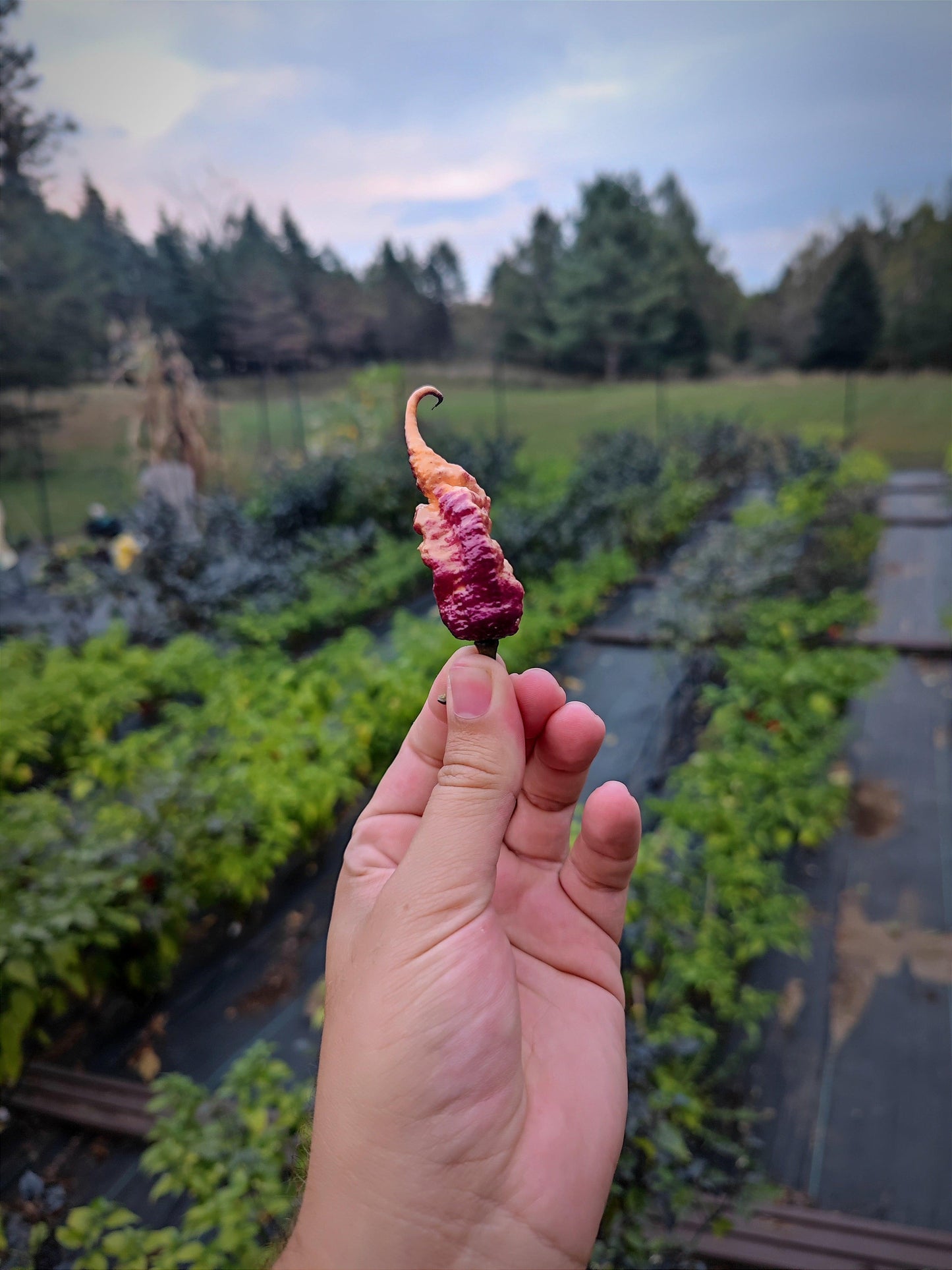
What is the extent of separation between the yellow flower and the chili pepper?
257 inches

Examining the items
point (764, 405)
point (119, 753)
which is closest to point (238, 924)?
point (119, 753)

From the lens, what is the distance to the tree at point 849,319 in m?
9.68

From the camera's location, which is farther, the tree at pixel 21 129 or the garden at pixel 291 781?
the tree at pixel 21 129

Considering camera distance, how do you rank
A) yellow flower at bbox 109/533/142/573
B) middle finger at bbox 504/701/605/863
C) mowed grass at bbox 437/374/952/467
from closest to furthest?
1. middle finger at bbox 504/701/605/863
2. yellow flower at bbox 109/533/142/573
3. mowed grass at bbox 437/374/952/467

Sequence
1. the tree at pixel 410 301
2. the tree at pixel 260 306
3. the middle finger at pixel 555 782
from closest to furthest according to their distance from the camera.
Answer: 1. the middle finger at pixel 555 782
2. the tree at pixel 260 306
3. the tree at pixel 410 301

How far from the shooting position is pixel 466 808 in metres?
1.05

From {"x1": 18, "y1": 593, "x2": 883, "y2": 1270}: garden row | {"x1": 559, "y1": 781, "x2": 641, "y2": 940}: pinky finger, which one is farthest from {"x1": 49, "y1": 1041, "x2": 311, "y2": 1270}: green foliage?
{"x1": 559, "y1": 781, "x2": 641, "y2": 940}: pinky finger

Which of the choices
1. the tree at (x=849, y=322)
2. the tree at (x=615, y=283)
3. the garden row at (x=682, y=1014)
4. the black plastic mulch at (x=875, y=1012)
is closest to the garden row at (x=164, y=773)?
the garden row at (x=682, y=1014)

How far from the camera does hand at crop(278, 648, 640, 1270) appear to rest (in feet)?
3.21

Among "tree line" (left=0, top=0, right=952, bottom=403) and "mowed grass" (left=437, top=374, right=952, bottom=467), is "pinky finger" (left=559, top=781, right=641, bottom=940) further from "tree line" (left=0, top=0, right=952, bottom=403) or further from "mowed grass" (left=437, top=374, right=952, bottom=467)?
"mowed grass" (left=437, top=374, right=952, bottom=467)

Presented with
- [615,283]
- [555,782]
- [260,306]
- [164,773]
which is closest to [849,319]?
[615,283]

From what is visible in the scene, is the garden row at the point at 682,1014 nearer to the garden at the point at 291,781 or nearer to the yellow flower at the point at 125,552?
the garden at the point at 291,781

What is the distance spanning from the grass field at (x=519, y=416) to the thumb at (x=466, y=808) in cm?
778

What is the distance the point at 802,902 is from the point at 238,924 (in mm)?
2212
